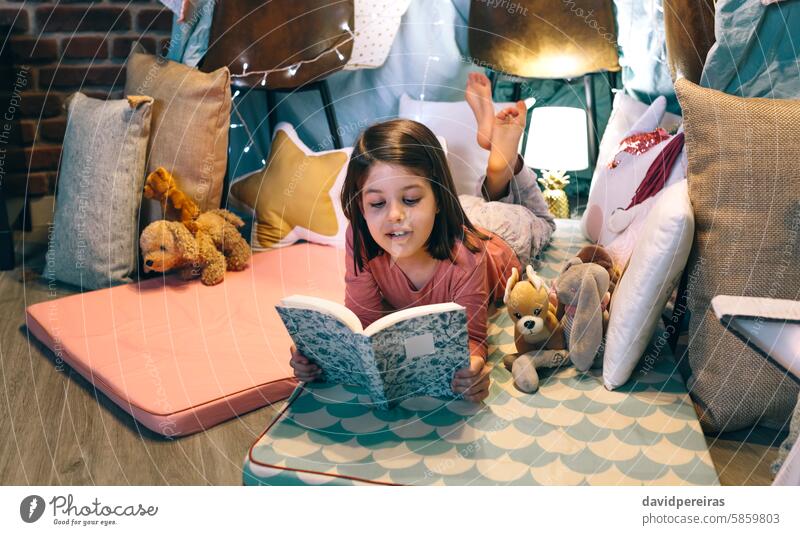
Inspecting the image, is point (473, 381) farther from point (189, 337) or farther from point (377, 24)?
point (377, 24)

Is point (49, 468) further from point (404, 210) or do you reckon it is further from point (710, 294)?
point (710, 294)

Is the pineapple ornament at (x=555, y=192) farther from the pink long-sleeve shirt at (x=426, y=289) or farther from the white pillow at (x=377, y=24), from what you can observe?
the pink long-sleeve shirt at (x=426, y=289)

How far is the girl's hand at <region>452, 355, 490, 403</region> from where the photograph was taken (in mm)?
1192

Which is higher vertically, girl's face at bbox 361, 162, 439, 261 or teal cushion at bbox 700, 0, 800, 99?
teal cushion at bbox 700, 0, 800, 99

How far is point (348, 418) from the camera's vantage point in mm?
1196

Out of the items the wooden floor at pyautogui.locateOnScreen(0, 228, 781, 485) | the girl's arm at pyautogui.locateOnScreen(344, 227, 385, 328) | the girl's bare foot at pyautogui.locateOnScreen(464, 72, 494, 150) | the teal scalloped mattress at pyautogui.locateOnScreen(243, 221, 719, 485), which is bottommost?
the wooden floor at pyautogui.locateOnScreen(0, 228, 781, 485)

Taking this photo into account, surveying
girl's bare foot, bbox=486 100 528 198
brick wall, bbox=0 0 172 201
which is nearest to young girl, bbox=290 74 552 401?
girl's bare foot, bbox=486 100 528 198

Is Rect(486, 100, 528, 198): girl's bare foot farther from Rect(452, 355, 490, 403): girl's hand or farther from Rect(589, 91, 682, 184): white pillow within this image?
Rect(452, 355, 490, 403): girl's hand

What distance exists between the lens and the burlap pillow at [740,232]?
1.16 m

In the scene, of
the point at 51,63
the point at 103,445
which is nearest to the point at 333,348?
the point at 103,445

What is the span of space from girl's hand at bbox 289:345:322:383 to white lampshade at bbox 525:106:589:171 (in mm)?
896

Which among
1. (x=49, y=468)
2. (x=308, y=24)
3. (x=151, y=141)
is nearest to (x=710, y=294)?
(x=49, y=468)

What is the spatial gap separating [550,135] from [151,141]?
0.96m

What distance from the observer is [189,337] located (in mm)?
1584
